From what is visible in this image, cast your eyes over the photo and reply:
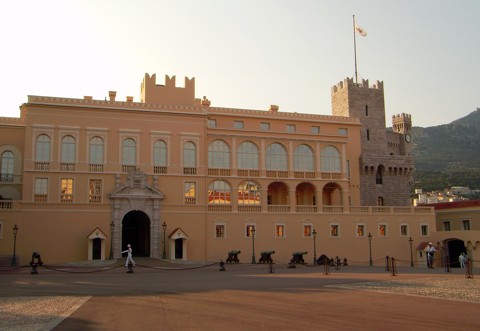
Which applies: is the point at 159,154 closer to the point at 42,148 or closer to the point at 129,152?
the point at 129,152

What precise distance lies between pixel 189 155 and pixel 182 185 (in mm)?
3090

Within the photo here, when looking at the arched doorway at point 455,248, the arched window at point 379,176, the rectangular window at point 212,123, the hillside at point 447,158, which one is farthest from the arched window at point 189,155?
the hillside at point 447,158

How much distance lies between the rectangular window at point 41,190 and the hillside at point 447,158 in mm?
119738

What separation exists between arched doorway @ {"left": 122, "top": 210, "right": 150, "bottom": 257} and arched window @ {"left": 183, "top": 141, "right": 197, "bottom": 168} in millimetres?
6628

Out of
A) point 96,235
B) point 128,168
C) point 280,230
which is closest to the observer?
point 96,235

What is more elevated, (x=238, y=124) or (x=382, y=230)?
(x=238, y=124)

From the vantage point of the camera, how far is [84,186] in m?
49.3

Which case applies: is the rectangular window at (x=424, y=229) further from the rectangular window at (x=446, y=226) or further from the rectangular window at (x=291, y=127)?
the rectangular window at (x=291, y=127)

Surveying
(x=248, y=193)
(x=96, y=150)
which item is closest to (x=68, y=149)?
Answer: (x=96, y=150)

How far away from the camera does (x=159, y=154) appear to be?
52125 millimetres

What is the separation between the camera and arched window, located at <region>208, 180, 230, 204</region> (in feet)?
175

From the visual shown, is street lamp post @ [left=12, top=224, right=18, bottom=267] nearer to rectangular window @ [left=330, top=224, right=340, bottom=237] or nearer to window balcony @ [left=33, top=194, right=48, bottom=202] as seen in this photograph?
window balcony @ [left=33, top=194, right=48, bottom=202]

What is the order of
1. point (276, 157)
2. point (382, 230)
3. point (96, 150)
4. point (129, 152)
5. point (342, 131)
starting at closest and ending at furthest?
point (96, 150), point (129, 152), point (276, 157), point (382, 230), point (342, 131)

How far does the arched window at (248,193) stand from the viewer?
179 feet
